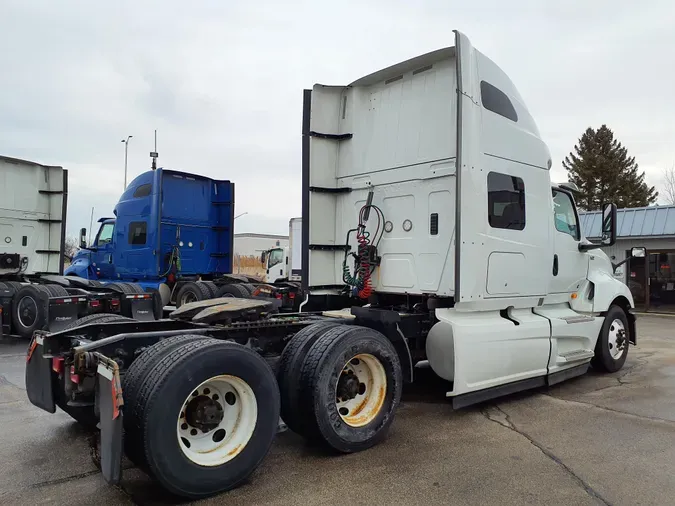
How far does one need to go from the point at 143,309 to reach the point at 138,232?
247 cm

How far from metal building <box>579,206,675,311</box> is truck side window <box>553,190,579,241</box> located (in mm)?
12223

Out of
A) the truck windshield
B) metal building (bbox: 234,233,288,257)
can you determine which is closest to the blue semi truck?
the truck windshield

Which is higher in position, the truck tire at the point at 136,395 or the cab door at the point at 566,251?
the cab door at the point at 566,251

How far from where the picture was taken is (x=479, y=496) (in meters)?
3.53

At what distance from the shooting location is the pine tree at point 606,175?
36.2 m

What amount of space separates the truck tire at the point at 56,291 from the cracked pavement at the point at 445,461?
3.81 meters

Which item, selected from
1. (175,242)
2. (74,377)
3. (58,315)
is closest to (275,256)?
(175,242)

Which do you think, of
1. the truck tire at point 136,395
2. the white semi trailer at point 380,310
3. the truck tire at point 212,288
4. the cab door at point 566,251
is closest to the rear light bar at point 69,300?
the truck tire at point 212,288

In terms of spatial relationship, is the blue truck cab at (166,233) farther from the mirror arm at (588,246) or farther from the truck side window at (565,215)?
the mirror arm at (588,246)

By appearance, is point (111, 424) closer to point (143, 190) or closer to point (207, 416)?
point (207, 416)

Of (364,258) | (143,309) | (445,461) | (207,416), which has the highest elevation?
(364,258)

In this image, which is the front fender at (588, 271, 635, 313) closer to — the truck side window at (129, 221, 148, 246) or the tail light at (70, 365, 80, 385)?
the tail light at (70, 365, 80, 385)

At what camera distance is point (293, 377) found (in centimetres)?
421

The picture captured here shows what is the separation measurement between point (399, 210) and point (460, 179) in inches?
38.0
